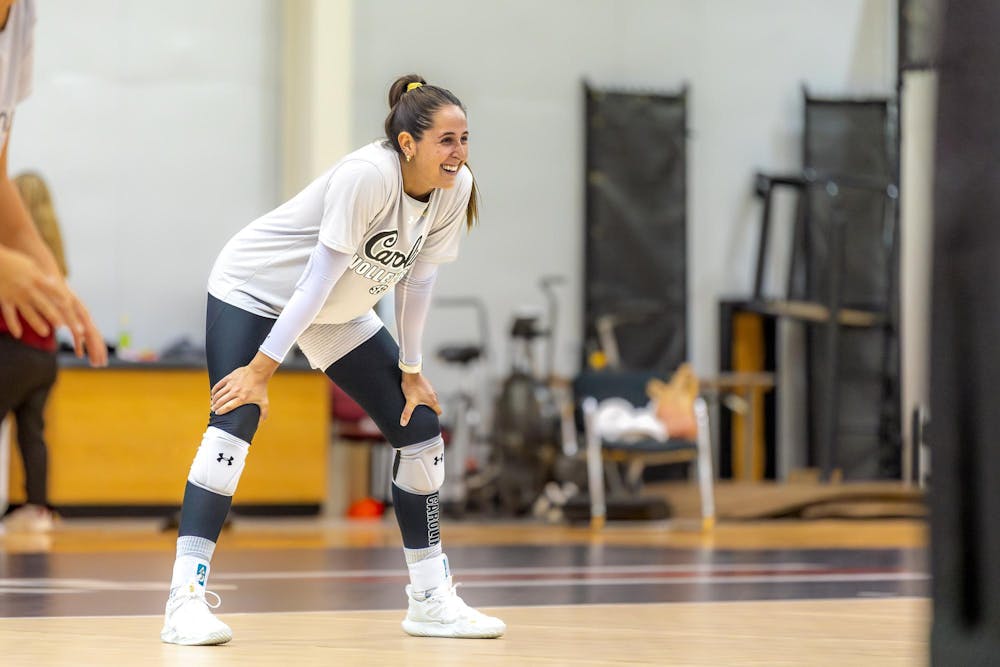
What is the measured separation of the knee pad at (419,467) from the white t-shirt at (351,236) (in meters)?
0.34

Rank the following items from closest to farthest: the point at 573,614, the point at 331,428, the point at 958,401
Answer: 1. the point at 958,401
2. the point at 573,614
3. the point at 331,428

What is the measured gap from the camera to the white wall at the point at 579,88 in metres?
11.7

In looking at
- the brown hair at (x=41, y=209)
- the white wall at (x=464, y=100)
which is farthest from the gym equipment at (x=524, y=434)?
the brown hair at (x=41, y=209)

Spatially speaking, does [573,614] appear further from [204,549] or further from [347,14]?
[347,14]

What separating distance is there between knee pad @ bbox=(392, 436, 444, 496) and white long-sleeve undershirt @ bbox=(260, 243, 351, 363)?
424 mm

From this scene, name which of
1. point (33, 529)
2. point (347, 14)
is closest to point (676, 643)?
point (33, 529)

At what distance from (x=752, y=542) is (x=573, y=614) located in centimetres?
399

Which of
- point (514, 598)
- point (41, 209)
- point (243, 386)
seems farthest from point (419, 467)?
point (41, 209)

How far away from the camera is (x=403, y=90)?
3334 mm

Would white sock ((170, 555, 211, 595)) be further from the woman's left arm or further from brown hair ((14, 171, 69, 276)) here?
brown hair ((14, 171, 69, 276))

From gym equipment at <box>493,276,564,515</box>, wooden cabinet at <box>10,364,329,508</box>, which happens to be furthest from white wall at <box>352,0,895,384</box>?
wooden cabinet at <box>10,364,329,508</box>

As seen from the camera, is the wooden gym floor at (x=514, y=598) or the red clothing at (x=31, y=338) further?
the red clothing at (x=31, y=338)

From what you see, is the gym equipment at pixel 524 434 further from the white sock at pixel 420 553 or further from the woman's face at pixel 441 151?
the woman's face at pixel 441 151

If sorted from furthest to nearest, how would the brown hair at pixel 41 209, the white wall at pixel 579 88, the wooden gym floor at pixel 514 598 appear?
the white wall at pixel 579 88 → the brown hair at pixel 41 209 → the wooden gym floor at pixel 514 598
